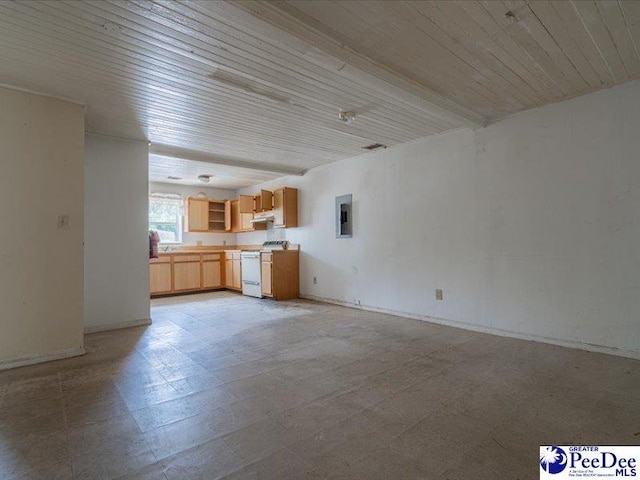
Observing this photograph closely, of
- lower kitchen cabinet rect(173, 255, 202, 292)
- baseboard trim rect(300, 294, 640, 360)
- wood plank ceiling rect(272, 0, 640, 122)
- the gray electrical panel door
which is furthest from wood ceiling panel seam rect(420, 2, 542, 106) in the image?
lower kitchen cabinet rect(173, 255, 202, 292)

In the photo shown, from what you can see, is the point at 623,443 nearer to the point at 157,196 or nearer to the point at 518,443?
the point at 518,443

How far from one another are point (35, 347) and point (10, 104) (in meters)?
2.24

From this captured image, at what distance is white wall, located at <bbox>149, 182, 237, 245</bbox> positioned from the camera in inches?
305

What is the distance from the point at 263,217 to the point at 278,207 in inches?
26.1

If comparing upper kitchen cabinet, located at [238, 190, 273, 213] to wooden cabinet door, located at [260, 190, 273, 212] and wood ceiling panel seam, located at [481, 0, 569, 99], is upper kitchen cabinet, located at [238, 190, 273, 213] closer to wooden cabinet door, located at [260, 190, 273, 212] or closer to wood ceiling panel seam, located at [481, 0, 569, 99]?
wooden cabinet door, located at [260, 190, 273, 212]

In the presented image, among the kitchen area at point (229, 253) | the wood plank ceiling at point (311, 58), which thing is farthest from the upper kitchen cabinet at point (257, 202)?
the wood plank ceiling at point (311, 58)

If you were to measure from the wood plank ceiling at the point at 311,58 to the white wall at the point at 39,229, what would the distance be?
11.5 inches

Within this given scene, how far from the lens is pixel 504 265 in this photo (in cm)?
381

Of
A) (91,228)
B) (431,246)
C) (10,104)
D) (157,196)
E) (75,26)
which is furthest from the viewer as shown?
(157,196)

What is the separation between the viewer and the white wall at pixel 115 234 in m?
4.20

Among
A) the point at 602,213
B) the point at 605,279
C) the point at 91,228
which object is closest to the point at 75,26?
the point at 91,228

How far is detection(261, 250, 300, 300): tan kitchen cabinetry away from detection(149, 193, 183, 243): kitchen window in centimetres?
276

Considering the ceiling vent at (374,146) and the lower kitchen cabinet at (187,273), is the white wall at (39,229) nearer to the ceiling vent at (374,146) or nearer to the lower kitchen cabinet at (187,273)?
the ceiling vent at (374,146)

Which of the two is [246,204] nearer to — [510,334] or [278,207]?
[278,207]
